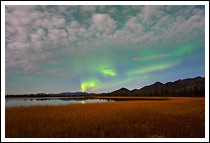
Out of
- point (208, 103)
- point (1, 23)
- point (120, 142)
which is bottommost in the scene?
point (120, 142)

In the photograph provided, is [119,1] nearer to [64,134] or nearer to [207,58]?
[207,58]

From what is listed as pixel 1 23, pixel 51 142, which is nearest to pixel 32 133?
pixel 51 142

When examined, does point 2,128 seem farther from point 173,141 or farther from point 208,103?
point 208,103

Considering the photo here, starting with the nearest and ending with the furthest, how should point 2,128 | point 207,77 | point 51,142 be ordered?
1. point 51,142
2. point 2,128
3. point 207,77

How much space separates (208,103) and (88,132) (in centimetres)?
820

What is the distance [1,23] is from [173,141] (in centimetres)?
1202

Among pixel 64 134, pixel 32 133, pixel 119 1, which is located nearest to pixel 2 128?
pixel 32 133

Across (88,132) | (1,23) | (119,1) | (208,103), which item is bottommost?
(88,132)

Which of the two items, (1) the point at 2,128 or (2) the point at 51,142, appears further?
(1) the point at 2,128

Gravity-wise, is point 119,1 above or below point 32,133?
above

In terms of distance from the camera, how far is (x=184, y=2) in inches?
328

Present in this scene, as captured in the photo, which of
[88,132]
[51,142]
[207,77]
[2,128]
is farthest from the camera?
[88,132]

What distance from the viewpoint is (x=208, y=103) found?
8578mm

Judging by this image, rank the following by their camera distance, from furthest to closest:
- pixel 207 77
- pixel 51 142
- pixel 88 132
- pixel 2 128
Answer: pixel 88 132 < pixel 207 77 < pixel 2 128 < pixel 51 142
